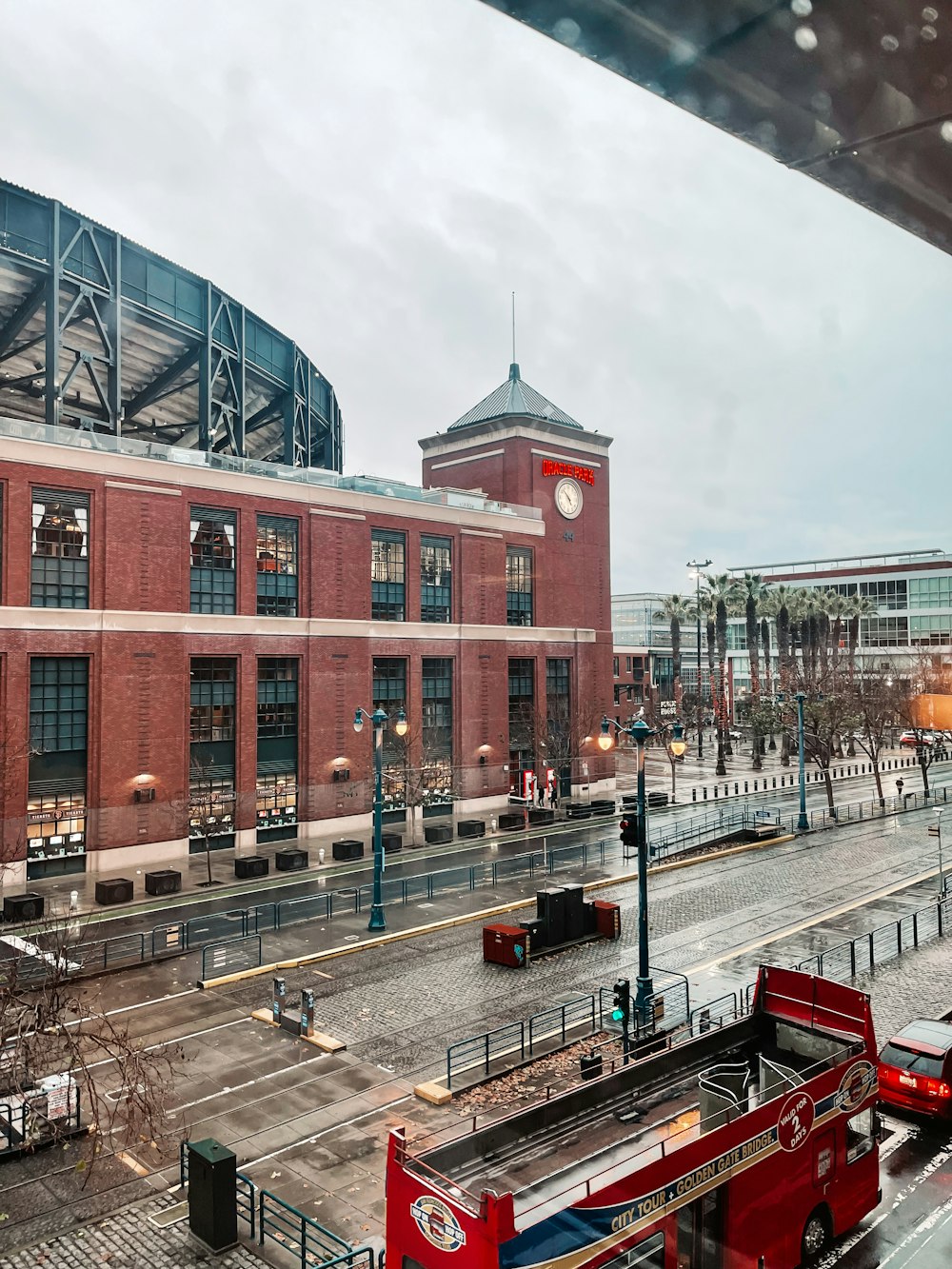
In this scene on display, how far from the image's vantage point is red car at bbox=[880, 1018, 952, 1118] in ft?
53.3

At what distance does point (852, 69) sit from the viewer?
7.50 feet

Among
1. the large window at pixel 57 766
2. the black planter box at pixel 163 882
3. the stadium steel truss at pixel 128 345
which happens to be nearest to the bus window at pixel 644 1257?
the black planter box at pixel 163 882

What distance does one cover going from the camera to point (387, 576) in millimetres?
51812

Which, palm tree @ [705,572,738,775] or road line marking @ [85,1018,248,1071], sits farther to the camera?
palm tree @ [705,572,738,775]

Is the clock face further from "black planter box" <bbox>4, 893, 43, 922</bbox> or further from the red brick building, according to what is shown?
"black planter box" <bbox>4, 893, 43, 922</bbox>

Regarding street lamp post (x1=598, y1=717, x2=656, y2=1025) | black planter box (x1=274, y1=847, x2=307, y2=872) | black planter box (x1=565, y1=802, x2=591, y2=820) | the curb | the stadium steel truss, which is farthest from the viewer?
black planter box (x1=565, y1=802, x2=591, y2=820)

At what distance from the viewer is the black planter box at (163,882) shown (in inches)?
1380

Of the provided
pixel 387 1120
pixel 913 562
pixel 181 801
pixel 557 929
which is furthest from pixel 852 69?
pixel 913 562

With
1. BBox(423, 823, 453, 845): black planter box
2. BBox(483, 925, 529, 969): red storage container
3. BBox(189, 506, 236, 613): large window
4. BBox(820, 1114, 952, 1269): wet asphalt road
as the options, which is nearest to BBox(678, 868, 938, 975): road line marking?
BBox(483, 925, 529, 969): red storage container

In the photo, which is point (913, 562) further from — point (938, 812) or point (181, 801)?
point (181, 801)

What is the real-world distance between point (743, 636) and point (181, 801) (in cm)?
11367

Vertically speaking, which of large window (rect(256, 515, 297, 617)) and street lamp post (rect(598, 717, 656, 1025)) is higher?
large window (rect(256, 515, 297, 617))

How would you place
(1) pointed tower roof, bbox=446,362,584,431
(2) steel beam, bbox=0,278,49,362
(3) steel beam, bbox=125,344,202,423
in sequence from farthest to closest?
(1) pointed tower roof, bbox=446,362,584,431 → (3) steel beam, bbox=125,344,202,423 → (2) steel beam, bbox=0,278,49,362

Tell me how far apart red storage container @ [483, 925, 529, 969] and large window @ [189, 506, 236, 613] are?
77.4 ft
